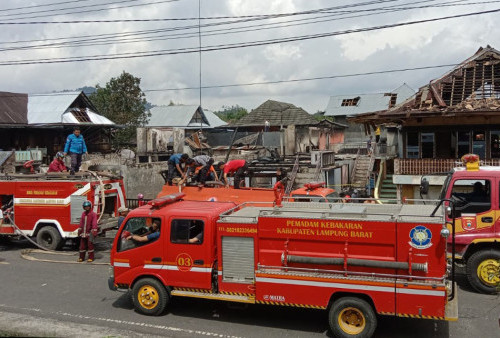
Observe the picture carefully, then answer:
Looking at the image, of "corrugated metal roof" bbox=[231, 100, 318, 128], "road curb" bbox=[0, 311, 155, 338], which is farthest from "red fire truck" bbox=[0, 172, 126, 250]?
"corrugated metal roof" bbox=[231, 100, 318, 128]

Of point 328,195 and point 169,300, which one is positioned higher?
point 328,195

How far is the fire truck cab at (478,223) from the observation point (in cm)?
927

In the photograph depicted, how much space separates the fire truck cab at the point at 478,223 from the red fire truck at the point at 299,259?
2207mm

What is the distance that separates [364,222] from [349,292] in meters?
1.13

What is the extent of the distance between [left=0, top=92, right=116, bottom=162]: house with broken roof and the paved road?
26720 mm

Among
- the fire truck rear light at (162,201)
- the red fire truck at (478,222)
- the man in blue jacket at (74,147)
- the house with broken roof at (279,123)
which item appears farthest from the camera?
the house with broken roof at (279,123)

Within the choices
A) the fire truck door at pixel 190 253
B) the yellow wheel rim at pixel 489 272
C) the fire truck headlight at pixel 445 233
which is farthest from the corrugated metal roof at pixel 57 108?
the fire truck headlight at pixel 445 233

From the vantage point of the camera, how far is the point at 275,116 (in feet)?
150

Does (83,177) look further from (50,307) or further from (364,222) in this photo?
(364,222)

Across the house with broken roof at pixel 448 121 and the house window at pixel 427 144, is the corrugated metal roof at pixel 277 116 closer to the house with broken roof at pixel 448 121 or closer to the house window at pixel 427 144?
the house window at pixel 427 144

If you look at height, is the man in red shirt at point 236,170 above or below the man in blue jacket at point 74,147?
below

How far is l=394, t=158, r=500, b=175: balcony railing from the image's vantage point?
18750 mm

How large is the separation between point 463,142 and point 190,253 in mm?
16245

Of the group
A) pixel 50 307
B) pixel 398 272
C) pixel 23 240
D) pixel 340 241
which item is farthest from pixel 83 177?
pixel 398 272
